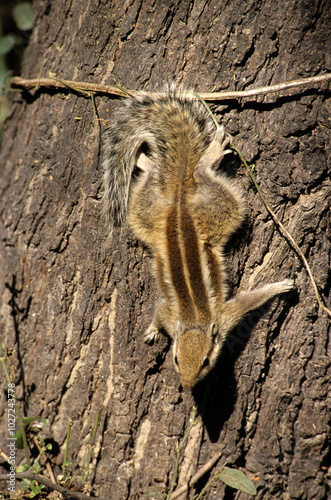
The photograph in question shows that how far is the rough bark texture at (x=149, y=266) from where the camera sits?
2652 mm

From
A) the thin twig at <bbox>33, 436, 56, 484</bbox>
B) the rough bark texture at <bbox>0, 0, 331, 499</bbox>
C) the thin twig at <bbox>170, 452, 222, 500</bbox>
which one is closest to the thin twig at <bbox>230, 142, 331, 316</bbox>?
the rough bark texture at <bbox>0, 0, 331, 499</bbox>

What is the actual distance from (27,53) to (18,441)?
3340mm

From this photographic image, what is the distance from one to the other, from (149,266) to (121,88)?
4.35 ft

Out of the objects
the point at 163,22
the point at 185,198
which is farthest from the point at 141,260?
the point at 163,22

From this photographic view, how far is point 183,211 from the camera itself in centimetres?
277

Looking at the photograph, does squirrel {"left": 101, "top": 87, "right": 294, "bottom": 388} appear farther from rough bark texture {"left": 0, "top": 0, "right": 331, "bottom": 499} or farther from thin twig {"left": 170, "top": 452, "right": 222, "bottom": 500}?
thin twig {"left": 170, "top": 452, "right": 222, "bottom": 500}

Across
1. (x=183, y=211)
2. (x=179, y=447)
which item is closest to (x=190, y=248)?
(x=183, y=211)

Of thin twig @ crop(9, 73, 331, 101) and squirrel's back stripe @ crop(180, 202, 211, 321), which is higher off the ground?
thin twig @ crop(9, 73, 331, 101)

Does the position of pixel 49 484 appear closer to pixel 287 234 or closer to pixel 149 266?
pixel 149 266

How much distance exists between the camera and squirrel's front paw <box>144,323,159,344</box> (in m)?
2.95

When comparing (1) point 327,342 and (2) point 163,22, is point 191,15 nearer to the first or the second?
(2) point 163,22

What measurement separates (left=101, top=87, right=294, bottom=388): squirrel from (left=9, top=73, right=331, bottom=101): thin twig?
112mm

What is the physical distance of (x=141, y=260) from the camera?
2.97 metres

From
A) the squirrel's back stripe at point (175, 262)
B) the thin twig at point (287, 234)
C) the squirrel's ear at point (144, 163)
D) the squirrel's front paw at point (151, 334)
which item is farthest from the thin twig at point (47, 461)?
the thin twig at point (287, 234)
